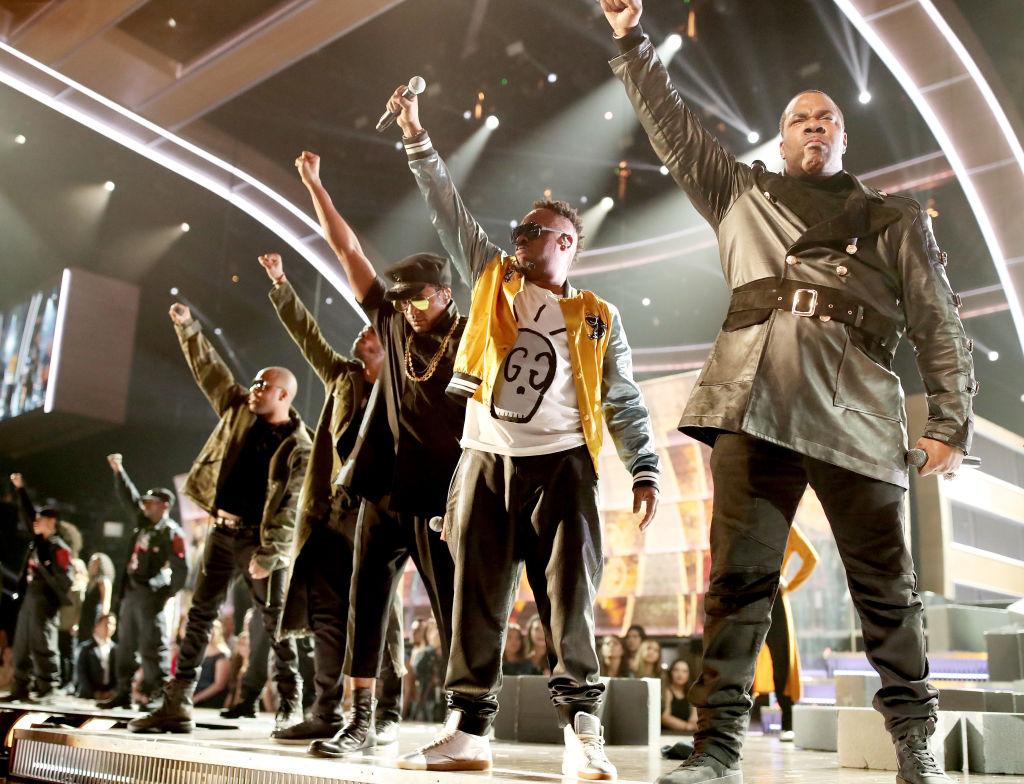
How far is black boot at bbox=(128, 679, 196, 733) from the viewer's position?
3.72m

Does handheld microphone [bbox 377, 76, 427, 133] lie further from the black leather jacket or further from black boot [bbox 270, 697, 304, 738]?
black boot [bbox 270, 697, 304, 738]

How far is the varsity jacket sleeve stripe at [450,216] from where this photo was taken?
2.81 meters

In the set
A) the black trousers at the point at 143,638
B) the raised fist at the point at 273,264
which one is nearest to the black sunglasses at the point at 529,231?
the raised fist at the point at 273,264

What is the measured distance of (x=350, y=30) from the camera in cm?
720

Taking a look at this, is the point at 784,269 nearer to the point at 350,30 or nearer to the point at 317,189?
the point at 317,189

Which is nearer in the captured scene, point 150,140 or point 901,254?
point 901,254

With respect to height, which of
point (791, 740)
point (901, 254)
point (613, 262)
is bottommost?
point (791, 740)

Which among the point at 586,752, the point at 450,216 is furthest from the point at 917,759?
the point at 450,216

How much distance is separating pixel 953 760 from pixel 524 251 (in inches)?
88.0

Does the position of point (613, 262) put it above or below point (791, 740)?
above

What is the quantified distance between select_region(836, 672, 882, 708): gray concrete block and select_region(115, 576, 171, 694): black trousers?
13.2 feet

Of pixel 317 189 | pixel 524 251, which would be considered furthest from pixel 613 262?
pixel 524 251

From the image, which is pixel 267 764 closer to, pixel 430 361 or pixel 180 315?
pixel 430 361

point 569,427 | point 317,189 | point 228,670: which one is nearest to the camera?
point 569,427
